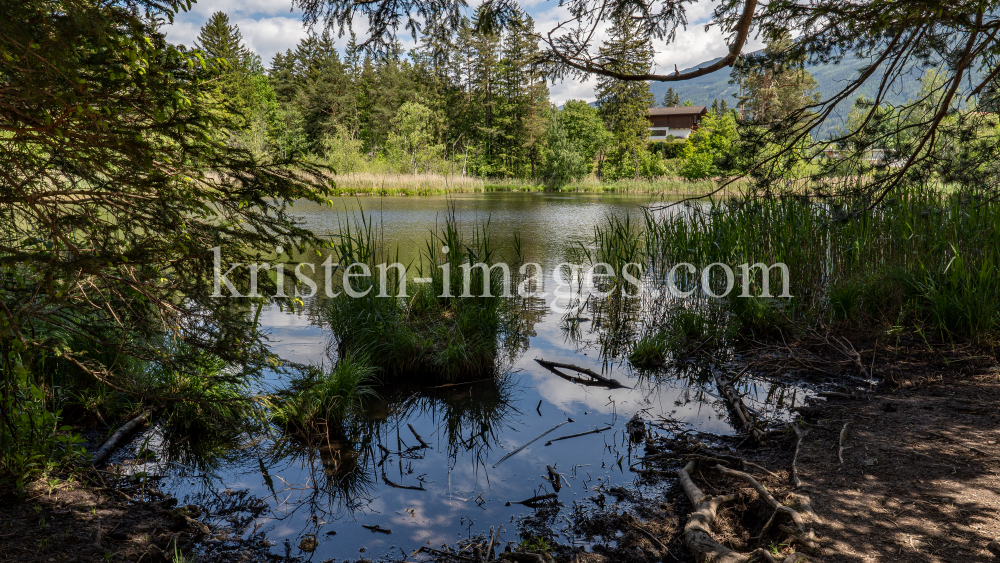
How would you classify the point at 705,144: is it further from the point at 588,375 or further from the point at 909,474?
the point at 909,474

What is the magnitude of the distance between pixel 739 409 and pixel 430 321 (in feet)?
9.04

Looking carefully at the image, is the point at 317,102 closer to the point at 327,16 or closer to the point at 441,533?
the point at 327,16

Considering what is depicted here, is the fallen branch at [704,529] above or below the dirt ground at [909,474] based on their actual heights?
below

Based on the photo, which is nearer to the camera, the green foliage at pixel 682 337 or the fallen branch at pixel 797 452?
the fallen branch at pixel 797 452

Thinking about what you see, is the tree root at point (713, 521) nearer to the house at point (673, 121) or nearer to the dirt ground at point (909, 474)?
the dirt ground at point (909, 474)

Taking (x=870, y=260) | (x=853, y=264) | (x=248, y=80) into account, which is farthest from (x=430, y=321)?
(x=248, y=80)

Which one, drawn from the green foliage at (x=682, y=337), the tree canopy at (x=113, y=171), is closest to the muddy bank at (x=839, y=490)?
the green foliage at (x=682, y=337)

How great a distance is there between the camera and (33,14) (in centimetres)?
183

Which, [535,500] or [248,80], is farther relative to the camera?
[248,80]

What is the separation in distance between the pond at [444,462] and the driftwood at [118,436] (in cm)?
10

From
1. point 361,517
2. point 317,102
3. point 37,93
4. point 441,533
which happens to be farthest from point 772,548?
point 317,102

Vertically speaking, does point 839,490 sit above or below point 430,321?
below

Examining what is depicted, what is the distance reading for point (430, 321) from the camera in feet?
16.8

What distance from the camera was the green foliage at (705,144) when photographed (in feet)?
127
